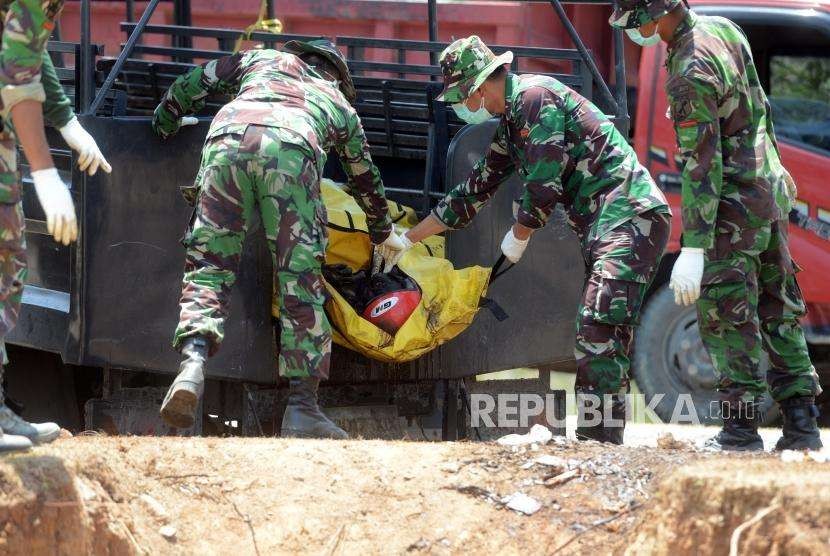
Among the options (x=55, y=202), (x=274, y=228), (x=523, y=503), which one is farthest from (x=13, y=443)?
(x=523, y=503)

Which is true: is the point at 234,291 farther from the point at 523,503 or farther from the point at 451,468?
the point at 523,503

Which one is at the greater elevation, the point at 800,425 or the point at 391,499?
the point at 800,425

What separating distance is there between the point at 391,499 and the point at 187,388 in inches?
31.6

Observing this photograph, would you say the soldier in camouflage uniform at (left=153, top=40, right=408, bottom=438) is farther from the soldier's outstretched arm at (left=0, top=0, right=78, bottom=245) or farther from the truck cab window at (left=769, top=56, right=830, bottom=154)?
the truck cab window at (left=769, top=56, right=830, bottom=154)

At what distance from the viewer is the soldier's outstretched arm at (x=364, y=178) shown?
5.00 metres

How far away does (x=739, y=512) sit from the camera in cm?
342

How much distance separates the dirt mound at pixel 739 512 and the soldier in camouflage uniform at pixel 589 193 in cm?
112

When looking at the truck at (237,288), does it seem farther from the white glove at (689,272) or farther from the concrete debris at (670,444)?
the white glove at (689,272)

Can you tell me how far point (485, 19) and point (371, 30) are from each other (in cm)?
79

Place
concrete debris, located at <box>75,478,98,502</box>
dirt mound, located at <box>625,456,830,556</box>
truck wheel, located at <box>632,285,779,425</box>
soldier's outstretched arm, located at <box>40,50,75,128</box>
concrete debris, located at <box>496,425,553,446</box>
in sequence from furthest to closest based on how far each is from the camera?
truck wheel, located at <box>632,285,779,425</box>
concrete debris, located at <box>496,425,553,446</box>
soldier's outstretched arm, located at <box>40,50,75,128</box>
concrete debris, located at <box>75,478,98,502</box>
dirt mound, located at <box>625,456,830,556</box>

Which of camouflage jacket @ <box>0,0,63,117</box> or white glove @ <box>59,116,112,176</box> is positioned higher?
camouflage jacket @ <box>0,0,63,117</box>

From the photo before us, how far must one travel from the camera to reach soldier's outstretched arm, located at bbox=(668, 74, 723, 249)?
4523 millimetres

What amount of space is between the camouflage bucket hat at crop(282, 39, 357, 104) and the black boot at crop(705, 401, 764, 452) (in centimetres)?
196

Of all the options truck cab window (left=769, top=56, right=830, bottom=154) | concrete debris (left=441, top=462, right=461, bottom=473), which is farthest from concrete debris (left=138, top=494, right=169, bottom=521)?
truck cab window (left=769, top=56, right=830, bottom=154)
